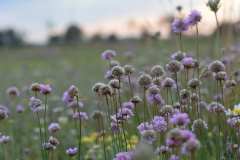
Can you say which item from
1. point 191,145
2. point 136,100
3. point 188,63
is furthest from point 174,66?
point 191,145

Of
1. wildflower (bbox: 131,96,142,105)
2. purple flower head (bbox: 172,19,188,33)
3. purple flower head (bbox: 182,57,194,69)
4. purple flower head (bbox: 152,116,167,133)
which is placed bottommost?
purple flower head (bbox: 152,116,167,133)

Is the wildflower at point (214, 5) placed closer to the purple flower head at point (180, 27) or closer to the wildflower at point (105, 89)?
the purple flower head at point (180, 27)

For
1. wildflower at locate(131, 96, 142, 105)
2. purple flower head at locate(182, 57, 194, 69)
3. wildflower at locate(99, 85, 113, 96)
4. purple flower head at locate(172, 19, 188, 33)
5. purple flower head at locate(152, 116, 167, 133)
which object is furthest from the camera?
purple flower head at locate(172, 19, 188, 33)

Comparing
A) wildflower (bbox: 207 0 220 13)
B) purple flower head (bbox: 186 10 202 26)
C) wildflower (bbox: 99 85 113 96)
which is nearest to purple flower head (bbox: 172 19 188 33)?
purple flower head (bbox: 186 10 202 26)

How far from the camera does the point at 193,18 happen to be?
2.57 meters

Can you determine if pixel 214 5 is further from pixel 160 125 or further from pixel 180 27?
pixel 160 125

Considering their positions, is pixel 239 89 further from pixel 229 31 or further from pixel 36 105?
pixel 229 31

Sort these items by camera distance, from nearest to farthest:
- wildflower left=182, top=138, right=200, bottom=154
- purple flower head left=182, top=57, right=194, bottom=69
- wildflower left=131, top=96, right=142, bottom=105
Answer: wildflower left=182, top=138, right=200, bottom=154, purple flower head left=182, top=57, right=194, bottom=69, wildflower left=131, top=96, right=142, bottom=105

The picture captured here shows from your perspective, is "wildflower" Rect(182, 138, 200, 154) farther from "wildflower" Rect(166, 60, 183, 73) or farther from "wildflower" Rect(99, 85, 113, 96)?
"wildflower" Rect(166, 60, 183, 73)

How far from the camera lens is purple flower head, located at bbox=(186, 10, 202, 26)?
2562 mm

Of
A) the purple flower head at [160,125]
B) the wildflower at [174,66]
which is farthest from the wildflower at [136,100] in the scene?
the purple flower head at [160,125]

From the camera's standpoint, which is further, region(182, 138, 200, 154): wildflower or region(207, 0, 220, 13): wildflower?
region(207, 0, 220, 13): wildflower

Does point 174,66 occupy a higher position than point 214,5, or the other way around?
point 214,5

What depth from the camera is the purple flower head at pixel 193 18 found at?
101 inches
